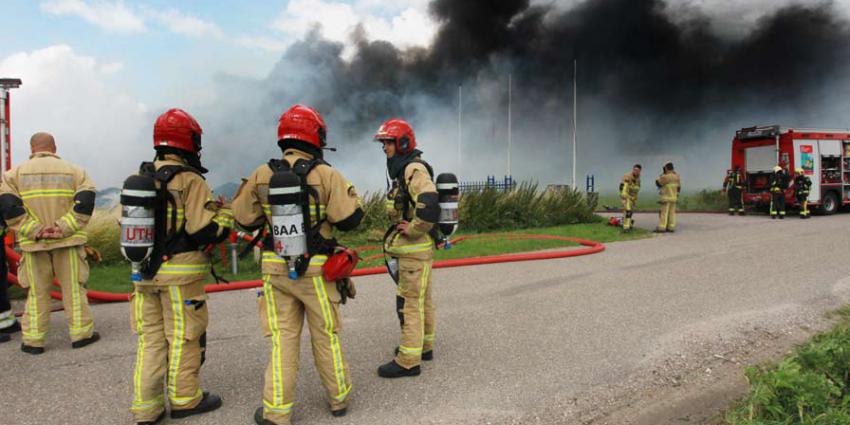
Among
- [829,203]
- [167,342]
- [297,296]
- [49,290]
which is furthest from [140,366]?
[829,203]

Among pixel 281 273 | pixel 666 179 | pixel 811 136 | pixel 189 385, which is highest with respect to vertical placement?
pixel 811 136

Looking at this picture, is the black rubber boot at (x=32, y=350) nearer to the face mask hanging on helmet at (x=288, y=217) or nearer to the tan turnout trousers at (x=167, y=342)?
the tan turnout trousers at (x=167, y=342)

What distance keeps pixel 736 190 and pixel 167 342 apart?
18.4 m

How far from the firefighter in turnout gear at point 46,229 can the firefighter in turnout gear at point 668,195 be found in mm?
12159

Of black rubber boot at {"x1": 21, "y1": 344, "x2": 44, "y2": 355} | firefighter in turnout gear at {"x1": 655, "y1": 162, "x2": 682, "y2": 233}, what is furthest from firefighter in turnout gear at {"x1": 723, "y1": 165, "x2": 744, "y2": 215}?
black rubber boot at {"x1": 21, "y1": 344, "x2": 44, "y2": 355}

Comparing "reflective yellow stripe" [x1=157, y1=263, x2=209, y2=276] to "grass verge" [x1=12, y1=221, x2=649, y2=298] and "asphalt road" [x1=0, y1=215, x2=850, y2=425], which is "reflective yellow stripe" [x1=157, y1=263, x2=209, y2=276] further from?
"grass verge" [x1=12, y1=221, x2=649, y2=298]

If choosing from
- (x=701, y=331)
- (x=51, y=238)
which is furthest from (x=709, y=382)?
(x=51, y=238)

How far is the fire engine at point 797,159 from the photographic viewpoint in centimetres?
1556

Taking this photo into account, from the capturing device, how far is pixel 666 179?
42.1 ft

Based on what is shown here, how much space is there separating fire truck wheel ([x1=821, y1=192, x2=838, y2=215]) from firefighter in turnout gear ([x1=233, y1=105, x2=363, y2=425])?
18.8m

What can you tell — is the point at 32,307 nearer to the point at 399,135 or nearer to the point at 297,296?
the point at 297,296

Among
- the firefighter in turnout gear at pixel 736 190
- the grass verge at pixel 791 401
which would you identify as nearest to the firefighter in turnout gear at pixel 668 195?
the firefighter in turnout gear at pixel 736 190

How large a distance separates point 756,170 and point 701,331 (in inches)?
580

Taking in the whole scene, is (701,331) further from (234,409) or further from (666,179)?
(666,179)
